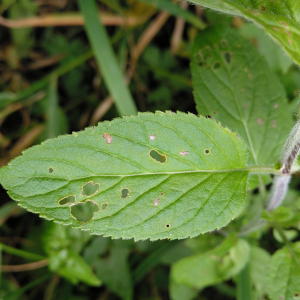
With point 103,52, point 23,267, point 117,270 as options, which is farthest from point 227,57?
point 23,267

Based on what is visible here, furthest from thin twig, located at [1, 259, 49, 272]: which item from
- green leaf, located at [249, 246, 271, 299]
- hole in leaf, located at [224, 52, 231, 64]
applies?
hole in leaf, located at [224, 52, 231, 64]

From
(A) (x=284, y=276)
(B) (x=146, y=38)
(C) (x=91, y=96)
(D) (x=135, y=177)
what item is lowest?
(A) (x=284, y=276)

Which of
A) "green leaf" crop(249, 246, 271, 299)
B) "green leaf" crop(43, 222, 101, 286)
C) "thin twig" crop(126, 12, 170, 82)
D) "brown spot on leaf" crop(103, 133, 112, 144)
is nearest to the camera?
"brown spot on leaf" crop(103, 133, 112, 144)

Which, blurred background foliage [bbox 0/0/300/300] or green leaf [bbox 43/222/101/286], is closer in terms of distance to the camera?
green leaf [bbox 43/222/101/286]

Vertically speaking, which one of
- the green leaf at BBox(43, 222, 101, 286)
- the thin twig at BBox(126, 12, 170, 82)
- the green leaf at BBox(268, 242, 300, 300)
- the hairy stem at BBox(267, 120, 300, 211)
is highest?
the thin twig at BBox(126, 12, 170, 82)

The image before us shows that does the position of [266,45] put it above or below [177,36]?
below

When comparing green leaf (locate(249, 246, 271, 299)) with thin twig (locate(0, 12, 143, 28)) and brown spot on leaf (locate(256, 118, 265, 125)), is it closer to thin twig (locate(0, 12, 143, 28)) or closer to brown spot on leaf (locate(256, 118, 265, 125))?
brown spot on leaf (locate(256, 118, 265, 125))

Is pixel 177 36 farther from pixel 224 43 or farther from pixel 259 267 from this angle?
pixel 259 267
